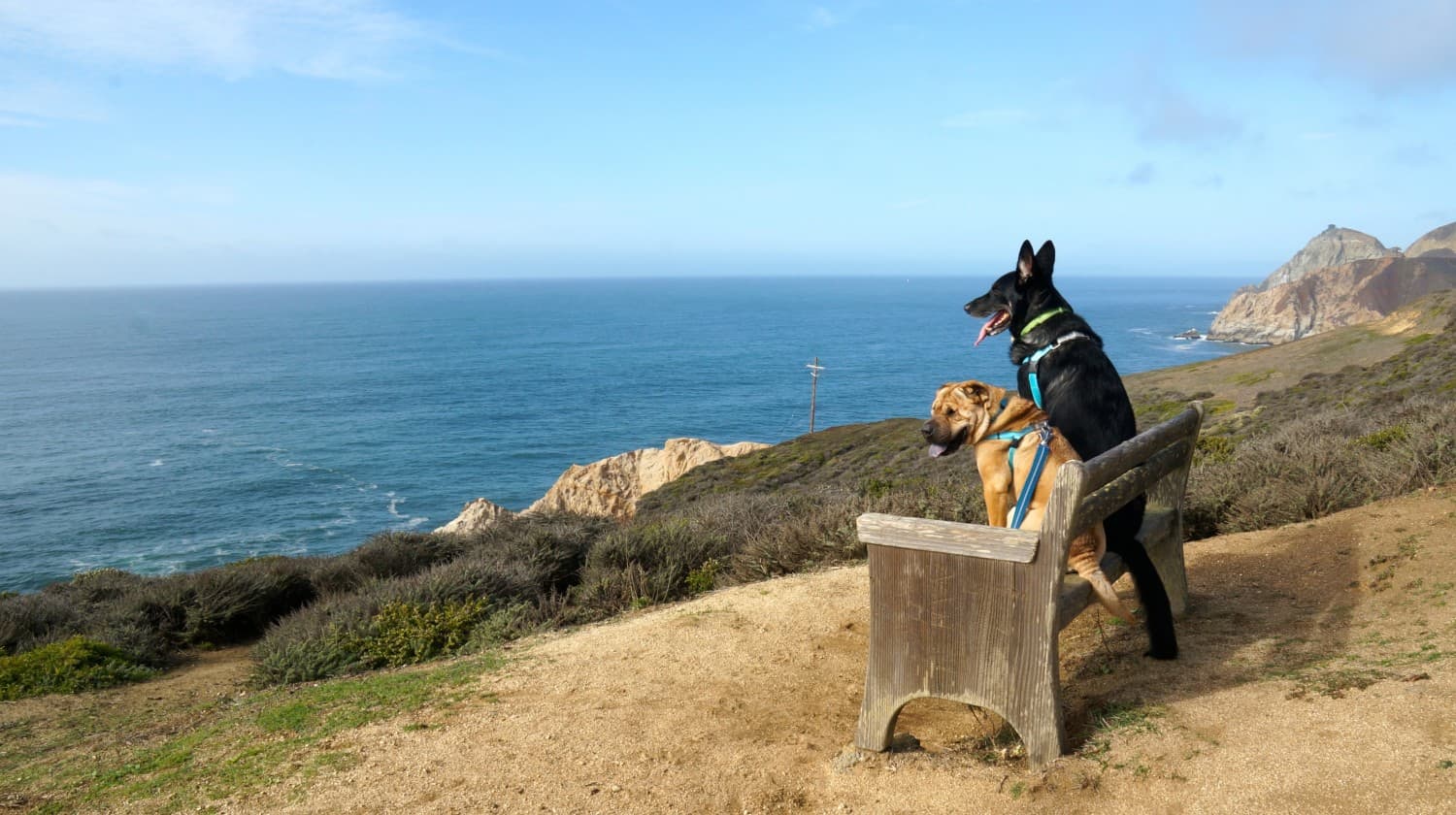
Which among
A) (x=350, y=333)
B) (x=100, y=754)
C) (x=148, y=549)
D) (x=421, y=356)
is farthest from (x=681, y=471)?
(x=350, y=333)

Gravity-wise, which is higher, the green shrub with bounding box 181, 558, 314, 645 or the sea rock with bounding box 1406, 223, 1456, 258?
the sea rock with bounding box 1406, 223, 1456, 258

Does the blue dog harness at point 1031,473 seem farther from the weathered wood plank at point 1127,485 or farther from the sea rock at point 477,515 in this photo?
the sea rock at point 477,515

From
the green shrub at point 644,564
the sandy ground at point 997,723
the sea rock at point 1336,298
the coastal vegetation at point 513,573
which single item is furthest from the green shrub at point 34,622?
the sea rock at point 1336,298

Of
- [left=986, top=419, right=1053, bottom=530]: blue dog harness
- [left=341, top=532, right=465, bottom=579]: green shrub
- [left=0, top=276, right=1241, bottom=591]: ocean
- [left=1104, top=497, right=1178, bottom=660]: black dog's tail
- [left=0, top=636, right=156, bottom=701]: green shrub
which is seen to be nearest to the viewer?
[left=986, top=419, right=1053, bottom=530]: blue dog harness

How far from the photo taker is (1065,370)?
465cm

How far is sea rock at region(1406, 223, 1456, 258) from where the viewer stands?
124m

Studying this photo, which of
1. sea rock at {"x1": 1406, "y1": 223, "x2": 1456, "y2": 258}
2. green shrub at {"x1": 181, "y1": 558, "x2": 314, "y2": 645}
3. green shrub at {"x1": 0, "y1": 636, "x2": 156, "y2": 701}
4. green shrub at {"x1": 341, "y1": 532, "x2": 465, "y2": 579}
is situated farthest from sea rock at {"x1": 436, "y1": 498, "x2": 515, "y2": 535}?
sea rock at {"x1": 1406, "y1": 223, "x2": 1456, "y2": 258}

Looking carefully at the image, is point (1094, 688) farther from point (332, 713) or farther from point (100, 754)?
point (100, 754)

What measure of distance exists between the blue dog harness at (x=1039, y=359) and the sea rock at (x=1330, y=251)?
601 feet

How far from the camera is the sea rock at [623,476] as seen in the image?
32.8m

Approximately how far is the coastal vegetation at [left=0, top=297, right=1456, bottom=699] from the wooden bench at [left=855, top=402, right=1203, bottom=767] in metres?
4.45

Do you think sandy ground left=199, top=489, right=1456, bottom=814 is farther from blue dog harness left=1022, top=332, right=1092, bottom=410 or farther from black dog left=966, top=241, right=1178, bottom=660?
blue dog harness left=1022, top=332, right=1092, bottom=410

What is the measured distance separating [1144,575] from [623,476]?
30.0 m

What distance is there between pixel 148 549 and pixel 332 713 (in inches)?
1441
